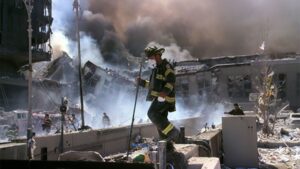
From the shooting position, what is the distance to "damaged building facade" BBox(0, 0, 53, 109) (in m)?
38.3

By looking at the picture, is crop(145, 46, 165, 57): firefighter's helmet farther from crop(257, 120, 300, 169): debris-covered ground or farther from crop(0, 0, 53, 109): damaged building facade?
crop(0, 0, 53, 109): damaged building facade

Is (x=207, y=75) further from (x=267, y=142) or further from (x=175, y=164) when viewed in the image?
(x=175, y=164)

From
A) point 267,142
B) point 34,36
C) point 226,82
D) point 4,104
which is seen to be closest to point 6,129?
point 267,142

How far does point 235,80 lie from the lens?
5162 centimetres

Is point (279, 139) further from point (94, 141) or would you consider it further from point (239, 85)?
point (239, 85)

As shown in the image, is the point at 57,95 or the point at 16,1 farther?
the point at 57,95

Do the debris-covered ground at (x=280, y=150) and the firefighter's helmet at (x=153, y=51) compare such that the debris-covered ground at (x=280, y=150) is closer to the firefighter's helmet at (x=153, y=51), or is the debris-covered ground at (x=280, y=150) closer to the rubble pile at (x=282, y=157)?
the rubble pile at (x=282, y=157)

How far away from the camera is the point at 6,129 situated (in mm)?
17672

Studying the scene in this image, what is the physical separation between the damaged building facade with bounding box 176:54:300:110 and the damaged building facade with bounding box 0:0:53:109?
19567 mm

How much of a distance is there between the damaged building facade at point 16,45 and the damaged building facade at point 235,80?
1957 centimetres

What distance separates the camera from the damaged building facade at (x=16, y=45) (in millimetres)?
38312

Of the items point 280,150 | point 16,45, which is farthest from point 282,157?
point 16,45

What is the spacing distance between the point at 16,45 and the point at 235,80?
26228 millimetres

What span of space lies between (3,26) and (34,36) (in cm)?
422
